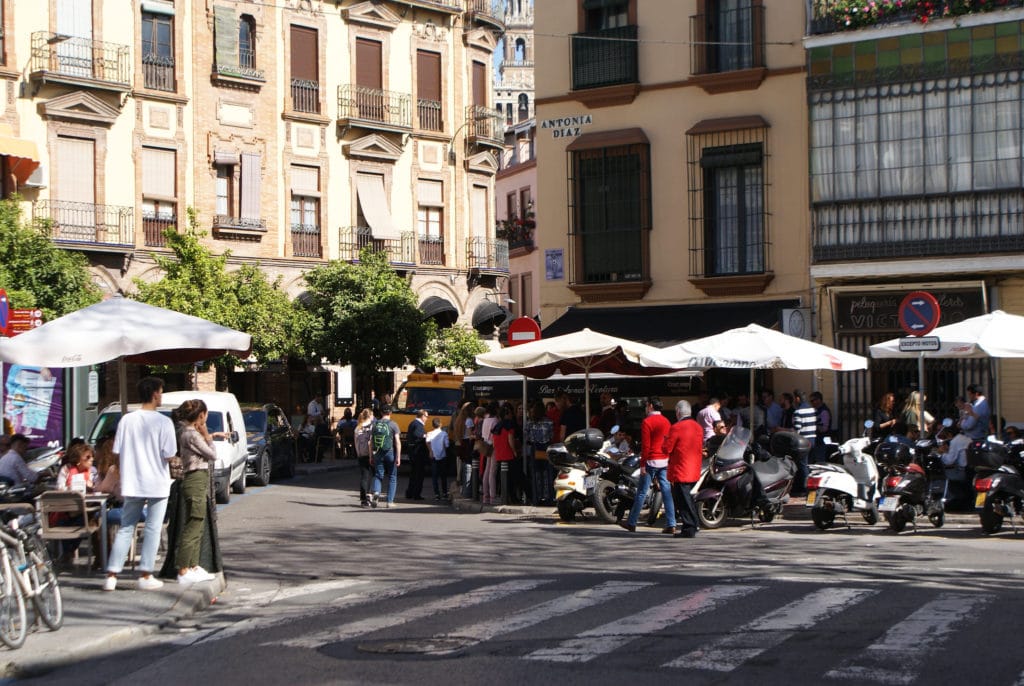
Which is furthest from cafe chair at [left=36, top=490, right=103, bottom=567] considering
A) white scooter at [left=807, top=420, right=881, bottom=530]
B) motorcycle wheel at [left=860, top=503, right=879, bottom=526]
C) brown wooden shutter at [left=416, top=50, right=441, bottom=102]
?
brown wooden shutter at [left=416, top=50, right=441, bottom=102]

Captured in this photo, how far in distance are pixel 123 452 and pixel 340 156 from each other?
3083 centimetres

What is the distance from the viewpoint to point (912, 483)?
16.7 metres

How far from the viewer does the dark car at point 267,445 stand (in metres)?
27.1

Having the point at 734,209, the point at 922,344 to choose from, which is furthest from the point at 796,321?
the point at 922,344

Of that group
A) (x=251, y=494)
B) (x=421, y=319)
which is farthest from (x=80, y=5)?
(x=251, y=494)

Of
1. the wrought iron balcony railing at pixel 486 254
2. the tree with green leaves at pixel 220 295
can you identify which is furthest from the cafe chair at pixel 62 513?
the wrought iron balcony railing at pixel 486 254

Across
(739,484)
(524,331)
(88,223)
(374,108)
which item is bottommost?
(739,484)

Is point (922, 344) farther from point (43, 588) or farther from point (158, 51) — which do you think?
point (158, 51)

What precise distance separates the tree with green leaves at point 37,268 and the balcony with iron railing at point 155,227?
6.41 metres

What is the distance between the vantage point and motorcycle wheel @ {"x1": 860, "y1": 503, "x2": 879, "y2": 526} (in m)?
17.1

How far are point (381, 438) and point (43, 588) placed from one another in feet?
39.8

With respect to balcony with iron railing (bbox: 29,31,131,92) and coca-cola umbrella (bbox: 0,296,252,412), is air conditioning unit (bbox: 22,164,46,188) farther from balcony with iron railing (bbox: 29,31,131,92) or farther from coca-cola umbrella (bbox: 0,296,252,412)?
coca-cola umbrella (bbox: 0,296,252,412)

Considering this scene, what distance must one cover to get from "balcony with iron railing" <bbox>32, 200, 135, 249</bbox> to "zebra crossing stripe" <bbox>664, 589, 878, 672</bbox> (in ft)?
91.8

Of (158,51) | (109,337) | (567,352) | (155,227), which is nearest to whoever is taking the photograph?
(109,337)
